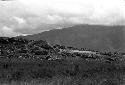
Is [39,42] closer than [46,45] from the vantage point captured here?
No

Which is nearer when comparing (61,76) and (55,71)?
(61,76)

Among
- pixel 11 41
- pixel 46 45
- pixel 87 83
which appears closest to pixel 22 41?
pixel 11 41

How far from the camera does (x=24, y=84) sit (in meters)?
17.8

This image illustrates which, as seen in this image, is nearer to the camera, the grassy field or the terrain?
the grassy field

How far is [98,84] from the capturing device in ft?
59.1

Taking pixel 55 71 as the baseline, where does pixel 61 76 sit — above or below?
above

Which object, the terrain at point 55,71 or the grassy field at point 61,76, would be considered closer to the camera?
the grassy field at point 61,76

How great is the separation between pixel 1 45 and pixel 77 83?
87.2m

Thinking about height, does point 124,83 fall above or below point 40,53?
above

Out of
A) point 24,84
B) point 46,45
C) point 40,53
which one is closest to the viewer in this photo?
point 24,84

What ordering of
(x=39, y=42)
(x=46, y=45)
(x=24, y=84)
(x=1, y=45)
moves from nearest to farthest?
1. (x=24, y=84)
2. (x=1, y=45)
3. (x=46, y=45)
4. (x=39, y=42)

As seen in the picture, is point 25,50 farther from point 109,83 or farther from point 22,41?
point 109,83

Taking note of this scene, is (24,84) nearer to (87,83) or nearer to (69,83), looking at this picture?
(69,83)

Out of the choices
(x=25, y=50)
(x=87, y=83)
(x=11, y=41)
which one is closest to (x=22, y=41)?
(x=11, y=41)
